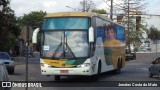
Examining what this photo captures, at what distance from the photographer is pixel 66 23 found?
22.6 m

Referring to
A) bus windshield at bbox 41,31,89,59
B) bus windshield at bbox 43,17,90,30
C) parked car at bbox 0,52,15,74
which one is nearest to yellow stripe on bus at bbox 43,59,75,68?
bus windshield at bbox 41,31,89,59

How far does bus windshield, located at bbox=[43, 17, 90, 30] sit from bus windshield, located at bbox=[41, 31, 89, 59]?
32cm

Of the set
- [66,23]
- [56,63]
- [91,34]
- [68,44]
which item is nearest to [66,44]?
[68,44]

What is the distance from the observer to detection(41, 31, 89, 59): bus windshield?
2198 centimetres

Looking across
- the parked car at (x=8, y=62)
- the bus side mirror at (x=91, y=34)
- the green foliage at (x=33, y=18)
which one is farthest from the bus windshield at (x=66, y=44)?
the green foliage at (x=33, y=18)

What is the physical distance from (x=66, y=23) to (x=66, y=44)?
1.23m

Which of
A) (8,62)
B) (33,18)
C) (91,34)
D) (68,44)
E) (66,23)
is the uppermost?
(33,18)

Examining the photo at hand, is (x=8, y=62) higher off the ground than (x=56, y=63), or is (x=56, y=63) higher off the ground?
(x=56, y=63)

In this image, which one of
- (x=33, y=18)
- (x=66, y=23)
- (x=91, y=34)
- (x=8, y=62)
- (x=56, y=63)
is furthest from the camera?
(x=33, y=18)

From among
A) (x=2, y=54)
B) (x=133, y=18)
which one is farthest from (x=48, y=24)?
(x=133, y=18)

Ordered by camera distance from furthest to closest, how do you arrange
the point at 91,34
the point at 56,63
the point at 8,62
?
the point at 8,62 → the point at 56,63 → the point at 91,34

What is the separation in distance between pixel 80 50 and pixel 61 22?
1839 mm

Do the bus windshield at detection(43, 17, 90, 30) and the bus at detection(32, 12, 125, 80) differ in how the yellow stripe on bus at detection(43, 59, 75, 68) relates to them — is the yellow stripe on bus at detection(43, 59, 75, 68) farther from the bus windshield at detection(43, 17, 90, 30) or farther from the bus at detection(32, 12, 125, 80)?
the bus windshield at detection(43, 17, 90, 30)

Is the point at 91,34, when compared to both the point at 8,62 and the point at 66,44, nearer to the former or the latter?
the point at 66,44
